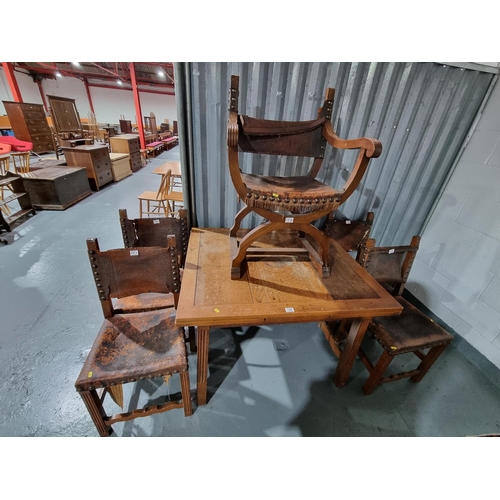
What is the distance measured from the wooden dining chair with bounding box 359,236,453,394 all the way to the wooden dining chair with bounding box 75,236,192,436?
1.13 metres

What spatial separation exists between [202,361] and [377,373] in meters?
1.06

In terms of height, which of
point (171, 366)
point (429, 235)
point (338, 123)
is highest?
point (338, 123)

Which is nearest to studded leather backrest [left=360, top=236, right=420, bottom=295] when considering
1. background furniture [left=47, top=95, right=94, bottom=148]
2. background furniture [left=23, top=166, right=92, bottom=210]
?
background furniture [left=23, top=166, right=92, bottom=210]

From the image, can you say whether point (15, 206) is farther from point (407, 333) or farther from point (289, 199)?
point (407, 333)

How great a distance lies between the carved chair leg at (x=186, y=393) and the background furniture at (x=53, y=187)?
4.00m

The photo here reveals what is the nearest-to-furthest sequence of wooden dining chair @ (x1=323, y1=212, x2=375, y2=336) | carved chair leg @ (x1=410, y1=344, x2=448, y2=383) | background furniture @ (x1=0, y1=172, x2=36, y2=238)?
carved chair leg @ (x1=410, y1=344, x2=448, y2=383) → wooden dining chair @ (x1=323, y1=212, x2=375, y2=336) → background furniture @ (x1=0, y1=172, x2=36, y2=238)

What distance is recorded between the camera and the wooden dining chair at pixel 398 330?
4.48 feet

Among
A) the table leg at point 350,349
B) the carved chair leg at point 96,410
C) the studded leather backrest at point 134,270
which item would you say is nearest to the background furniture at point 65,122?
the studded leather backrest at point 134,270

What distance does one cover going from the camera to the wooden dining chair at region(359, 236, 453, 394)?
1365 millimetres

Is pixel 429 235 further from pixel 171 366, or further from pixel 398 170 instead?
pixel 171 366

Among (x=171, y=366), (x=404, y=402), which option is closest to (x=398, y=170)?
(x=404, y=402)

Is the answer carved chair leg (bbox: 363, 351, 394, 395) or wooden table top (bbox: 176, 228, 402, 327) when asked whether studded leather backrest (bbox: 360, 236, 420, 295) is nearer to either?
wooden table top (bbox: 176, 228, 402, 327)

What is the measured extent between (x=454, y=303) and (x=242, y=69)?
238 cm

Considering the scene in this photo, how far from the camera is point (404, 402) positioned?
1.49 meters
